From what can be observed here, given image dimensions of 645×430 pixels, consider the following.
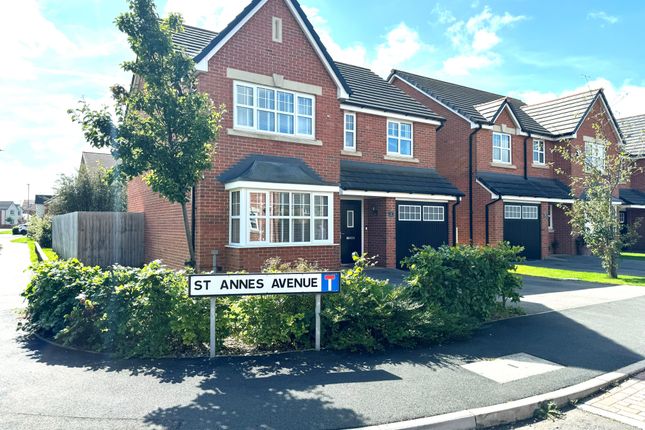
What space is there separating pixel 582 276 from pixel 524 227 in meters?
6.03

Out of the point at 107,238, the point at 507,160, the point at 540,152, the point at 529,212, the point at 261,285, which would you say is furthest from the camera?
the point at 540,152

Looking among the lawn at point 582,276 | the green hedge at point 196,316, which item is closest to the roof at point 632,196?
the lawn at point 582,276

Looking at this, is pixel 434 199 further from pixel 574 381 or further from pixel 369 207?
pixel 574 381

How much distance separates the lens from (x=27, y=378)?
5.50m

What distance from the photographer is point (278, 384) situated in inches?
208

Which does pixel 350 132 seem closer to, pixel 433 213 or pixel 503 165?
pixel 433 213

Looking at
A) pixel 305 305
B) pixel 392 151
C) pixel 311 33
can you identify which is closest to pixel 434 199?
pixel 392 151

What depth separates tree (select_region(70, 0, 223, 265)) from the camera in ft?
26.4

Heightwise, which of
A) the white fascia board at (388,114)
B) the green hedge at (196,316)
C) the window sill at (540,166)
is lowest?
the green hedge at (196,316)

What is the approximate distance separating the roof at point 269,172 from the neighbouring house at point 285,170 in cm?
4

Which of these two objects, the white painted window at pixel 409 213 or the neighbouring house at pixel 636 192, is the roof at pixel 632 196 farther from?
the white painted window at pixel 409 213

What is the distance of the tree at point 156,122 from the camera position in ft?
26.4

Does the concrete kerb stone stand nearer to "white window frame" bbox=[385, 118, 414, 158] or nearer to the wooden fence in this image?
"white window frame" bbox=[385, 118, 414, 158]

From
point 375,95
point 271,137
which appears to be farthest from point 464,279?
point 375,95
